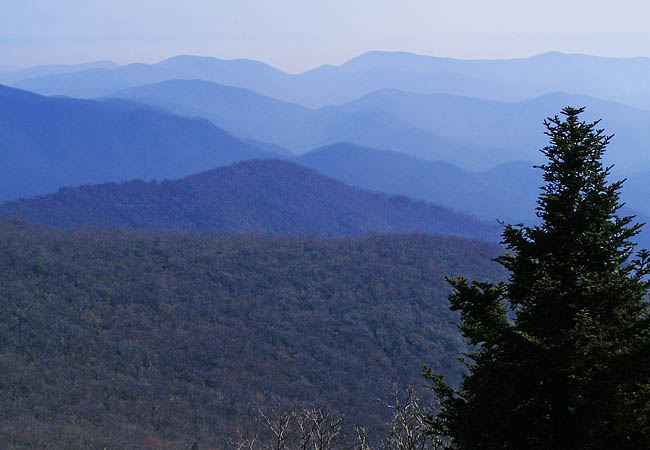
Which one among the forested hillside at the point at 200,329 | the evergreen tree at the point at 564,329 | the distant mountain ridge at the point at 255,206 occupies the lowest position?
the distant mountain ridge at the point at 255,206

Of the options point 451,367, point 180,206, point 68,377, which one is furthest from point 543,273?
point 180,206

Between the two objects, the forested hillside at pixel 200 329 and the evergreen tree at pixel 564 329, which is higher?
the evergreen tree at pixel 564 329

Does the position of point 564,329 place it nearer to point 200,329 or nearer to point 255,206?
point 200,329

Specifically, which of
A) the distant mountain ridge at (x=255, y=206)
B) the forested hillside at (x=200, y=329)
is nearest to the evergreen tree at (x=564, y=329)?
the forested hillside at (x=200, y=329)

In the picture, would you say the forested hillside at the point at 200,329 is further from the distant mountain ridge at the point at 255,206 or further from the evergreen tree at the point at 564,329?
the distant mountain ridge at the point at 255,206

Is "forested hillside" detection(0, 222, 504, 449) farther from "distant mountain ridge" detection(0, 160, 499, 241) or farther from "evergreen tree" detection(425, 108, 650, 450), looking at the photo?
"distant mountain ridge" detection(0, 160, 499, 241)

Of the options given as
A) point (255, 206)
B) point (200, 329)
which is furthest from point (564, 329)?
point (255, 206)
